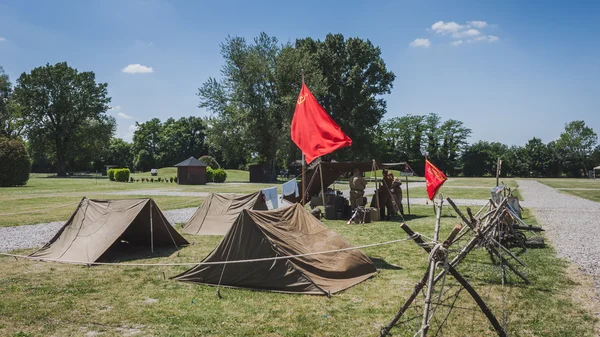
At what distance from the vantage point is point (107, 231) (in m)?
9.75

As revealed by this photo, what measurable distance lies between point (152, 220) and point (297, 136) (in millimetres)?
5033

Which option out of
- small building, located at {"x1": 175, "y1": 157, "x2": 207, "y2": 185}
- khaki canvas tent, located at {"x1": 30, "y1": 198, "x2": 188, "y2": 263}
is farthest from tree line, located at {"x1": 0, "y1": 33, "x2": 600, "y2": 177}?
khaki canvas tent, located at {"x1": 30, "y1": 198, "x2": 188, "y2": 263}

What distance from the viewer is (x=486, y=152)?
84.3m

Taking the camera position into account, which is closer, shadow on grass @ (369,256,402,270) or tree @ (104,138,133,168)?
shadow on grass @ (369,256,402,270)

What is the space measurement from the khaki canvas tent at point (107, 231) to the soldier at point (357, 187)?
7.71 meters

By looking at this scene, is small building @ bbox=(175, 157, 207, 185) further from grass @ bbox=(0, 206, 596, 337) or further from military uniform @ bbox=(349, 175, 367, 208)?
grass @ bbox=(0, 206, 596, 337)

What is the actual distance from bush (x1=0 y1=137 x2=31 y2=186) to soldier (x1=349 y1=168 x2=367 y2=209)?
31705 mm

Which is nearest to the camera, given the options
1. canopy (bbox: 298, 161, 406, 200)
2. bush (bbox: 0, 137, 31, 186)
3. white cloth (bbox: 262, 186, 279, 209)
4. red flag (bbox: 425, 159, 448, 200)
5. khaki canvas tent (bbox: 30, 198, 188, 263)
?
khaki canvas tent (bbox: 30, 198, 188, 263)

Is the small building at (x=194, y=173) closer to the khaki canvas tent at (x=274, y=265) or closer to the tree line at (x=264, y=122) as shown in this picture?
the tree line at (x=264, y=122)

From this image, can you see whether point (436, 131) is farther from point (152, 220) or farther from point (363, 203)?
point (152, 220)

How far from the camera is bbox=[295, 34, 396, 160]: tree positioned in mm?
50688

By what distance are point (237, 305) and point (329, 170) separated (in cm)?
1226

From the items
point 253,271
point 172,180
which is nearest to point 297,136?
point 253,271

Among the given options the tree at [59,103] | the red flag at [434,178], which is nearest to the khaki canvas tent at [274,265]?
the red flag at [434,178]
